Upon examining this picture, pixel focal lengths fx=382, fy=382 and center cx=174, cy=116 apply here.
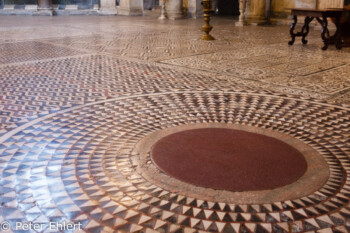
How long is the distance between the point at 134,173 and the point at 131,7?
13633 mm

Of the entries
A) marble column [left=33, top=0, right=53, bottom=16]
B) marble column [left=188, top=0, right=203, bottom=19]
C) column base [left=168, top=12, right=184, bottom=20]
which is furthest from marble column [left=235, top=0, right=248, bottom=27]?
marble column [left=33, top=0, right=53, bottom=16]

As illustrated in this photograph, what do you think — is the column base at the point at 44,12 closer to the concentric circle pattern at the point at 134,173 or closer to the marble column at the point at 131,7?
the marble column at the point at 131,7

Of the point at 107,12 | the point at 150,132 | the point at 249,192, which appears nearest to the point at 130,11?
the point at 107,12

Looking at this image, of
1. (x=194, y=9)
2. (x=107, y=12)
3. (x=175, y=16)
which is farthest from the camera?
(x=107, y=12)

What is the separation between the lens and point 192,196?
160 centimetres

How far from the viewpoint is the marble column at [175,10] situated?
1276 centimetres

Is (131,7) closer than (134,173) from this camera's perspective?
No

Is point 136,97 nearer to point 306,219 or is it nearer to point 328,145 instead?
point 328,145

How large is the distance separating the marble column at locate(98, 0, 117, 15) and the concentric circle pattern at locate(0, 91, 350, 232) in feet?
42.3

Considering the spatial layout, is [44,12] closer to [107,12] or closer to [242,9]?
[107,12]

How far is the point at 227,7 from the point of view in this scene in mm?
15938

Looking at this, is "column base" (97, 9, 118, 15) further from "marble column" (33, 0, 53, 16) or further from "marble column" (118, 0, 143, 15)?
"marble column" (33, 0, 53, 16)

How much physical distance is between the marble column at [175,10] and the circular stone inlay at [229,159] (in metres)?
11.0

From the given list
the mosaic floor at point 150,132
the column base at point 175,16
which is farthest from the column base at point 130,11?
the mosaic floor at point 150,132
